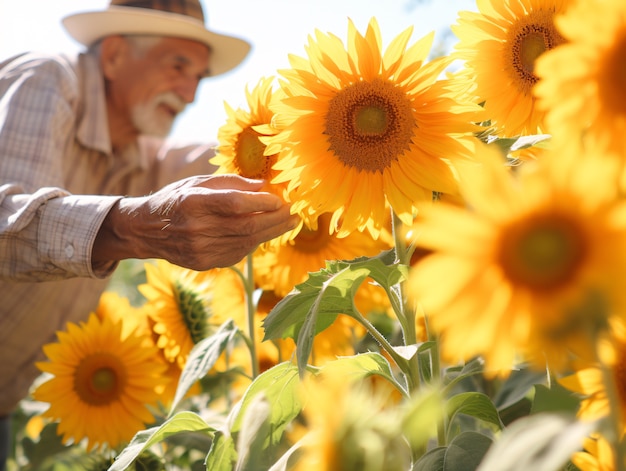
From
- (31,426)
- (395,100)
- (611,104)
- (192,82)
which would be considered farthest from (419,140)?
(192,82)

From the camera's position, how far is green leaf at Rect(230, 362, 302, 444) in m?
0.59

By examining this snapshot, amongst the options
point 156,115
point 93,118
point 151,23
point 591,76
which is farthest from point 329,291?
point 151,23

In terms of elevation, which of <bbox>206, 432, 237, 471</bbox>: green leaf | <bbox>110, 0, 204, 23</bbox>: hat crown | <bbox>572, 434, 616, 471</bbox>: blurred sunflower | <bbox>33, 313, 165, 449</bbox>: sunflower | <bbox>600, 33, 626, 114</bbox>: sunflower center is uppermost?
<bbox>110, 0, 204, 23</bbox>: hat crown

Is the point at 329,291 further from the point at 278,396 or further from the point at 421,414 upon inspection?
the point at 421,414

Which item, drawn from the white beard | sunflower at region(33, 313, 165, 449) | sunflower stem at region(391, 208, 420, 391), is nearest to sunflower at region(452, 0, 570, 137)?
sunflower stem at region(391, 208, 420, 391)

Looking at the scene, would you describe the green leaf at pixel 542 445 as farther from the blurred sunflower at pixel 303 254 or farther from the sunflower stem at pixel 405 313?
the blurred sunflower at pixel 303 254

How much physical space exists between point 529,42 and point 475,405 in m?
0.30

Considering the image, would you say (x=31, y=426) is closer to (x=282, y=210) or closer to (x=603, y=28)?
(x=282, y=210)

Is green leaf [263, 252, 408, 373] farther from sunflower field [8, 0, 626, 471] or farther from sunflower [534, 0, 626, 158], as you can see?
sunflower [534, 0, 626, 158]

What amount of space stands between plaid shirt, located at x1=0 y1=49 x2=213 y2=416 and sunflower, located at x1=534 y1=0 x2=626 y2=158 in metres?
0.71

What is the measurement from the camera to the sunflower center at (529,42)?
62 centimetres

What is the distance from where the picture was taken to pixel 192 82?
2.29 metres

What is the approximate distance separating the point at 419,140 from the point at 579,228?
346 millimetres

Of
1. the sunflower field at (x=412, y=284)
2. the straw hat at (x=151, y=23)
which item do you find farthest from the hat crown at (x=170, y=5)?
the sunflower field at (x=412, y=284)
